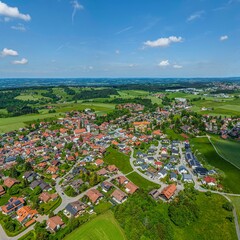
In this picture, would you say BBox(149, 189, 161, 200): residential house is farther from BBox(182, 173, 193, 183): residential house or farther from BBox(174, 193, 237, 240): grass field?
BBox(182, 173, 193, 183): residential house

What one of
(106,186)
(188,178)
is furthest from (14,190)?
(188,178)

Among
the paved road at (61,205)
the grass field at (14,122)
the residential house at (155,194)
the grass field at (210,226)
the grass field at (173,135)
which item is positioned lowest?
the grass field at (14,122)

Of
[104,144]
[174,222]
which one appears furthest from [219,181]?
[104,144]

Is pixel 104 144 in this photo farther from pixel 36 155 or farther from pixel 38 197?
pixel 38 197

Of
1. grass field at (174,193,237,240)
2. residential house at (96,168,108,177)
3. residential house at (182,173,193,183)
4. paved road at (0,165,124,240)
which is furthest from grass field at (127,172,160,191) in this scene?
grass field at (174,193,237,240)

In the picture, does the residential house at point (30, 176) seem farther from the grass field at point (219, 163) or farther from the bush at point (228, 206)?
the grass field at point (219, 163)

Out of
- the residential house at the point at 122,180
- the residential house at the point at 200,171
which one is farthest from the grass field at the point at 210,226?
the residential house at the point at 122,180

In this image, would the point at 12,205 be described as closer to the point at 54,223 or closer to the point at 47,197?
the point at 47,197
